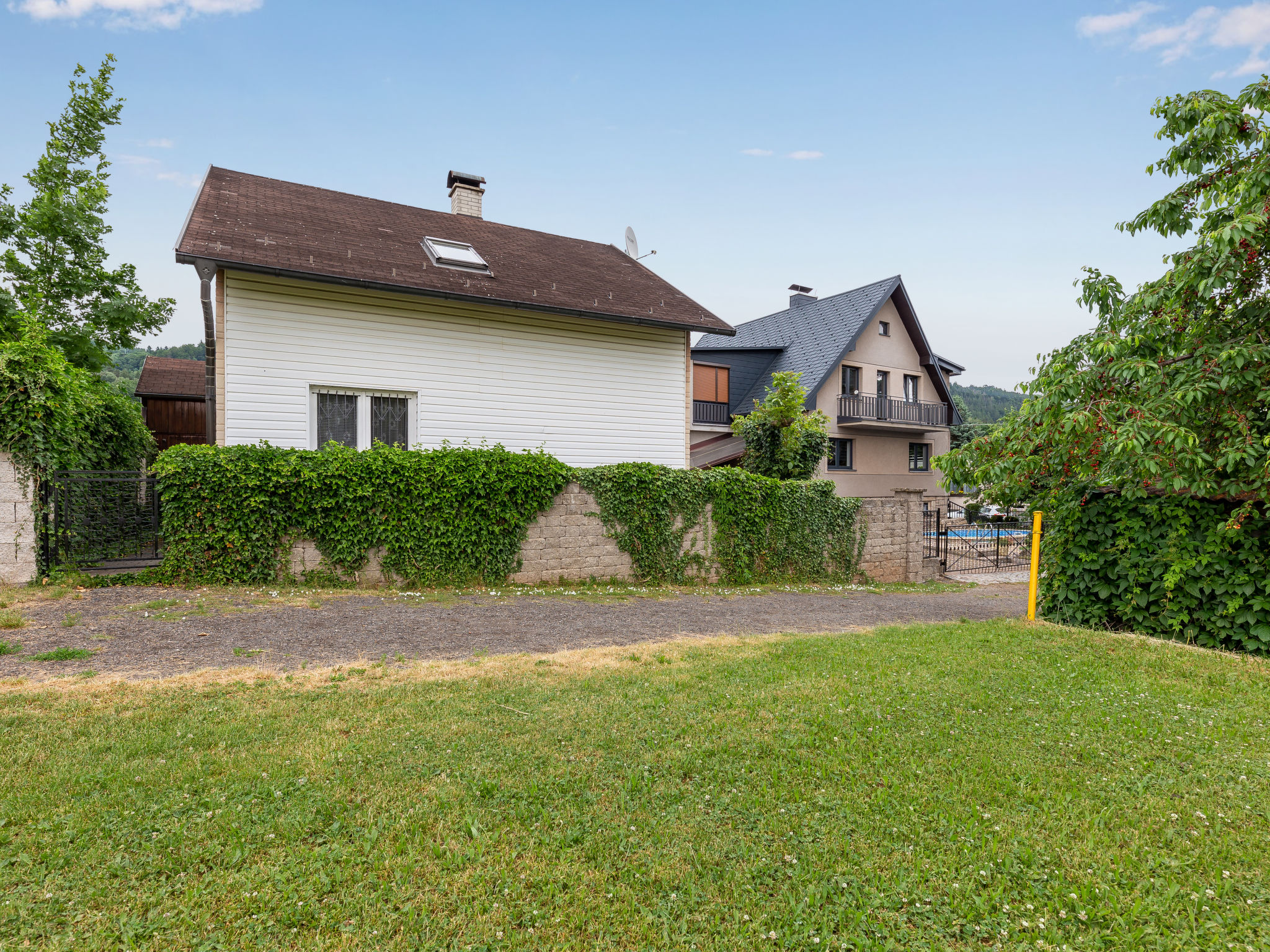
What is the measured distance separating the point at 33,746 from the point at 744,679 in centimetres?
467

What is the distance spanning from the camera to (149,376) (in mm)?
24859

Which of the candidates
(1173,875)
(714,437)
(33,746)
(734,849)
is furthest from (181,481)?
(714,437)

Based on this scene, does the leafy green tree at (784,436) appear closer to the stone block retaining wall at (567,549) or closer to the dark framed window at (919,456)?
the stone block retaining wall at (567,549)

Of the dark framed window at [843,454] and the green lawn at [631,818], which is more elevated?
the dark framed window at [843,454]

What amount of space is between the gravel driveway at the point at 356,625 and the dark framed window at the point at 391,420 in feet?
12.1

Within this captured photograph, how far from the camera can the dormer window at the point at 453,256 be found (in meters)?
13.1

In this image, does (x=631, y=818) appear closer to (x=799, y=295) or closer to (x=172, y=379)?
(x=172, y=379)

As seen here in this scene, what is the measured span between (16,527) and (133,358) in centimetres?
4214

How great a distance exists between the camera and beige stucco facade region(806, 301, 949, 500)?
27000 mm

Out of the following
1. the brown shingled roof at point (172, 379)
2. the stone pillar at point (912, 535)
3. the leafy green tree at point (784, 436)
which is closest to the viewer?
the stone pillar at point (912, 535)

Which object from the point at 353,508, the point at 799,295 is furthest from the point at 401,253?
the point at 799,295

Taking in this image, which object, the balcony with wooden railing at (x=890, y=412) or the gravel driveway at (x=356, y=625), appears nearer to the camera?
the gravel driveway at (x=356, y=625)

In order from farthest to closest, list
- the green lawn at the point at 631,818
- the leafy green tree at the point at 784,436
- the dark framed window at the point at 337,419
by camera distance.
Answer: the leafy green tree at the point at 784,436, the dark framed window at the point at 337,419, the green lawn at the point at 631,818

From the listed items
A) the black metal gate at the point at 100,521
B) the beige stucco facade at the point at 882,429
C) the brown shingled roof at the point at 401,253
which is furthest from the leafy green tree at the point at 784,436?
the black metal gate at the point at 100,521
